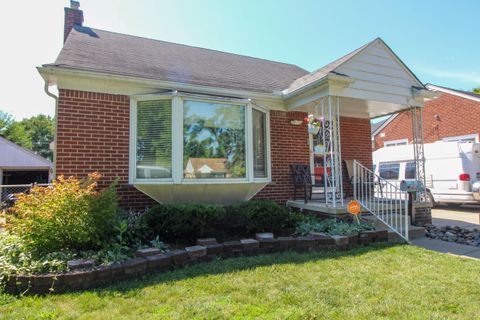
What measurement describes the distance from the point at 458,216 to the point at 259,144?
7.19 meters

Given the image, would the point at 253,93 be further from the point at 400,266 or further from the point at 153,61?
the point at 400,266

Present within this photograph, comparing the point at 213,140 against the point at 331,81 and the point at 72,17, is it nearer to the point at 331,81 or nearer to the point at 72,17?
the point at 331,81

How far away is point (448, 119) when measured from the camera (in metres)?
15.0

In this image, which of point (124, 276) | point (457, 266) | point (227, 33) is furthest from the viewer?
point (227, 33)

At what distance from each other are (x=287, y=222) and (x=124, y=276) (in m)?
3.05

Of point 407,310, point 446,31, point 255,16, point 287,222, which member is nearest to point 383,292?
point 407,310

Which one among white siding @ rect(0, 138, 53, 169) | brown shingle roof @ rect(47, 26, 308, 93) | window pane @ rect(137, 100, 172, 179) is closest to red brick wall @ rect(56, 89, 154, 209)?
window pane @ rect(137, 100, 172, 179)

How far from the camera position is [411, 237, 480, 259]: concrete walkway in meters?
4.76

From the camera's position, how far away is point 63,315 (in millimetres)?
2723

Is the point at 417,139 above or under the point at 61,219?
above

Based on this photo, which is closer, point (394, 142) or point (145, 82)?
point (145, 82)

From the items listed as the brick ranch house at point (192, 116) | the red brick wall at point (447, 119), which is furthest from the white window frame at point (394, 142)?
the brick ranch house at point (192, 116)

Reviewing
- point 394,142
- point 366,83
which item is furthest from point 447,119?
point 366,83

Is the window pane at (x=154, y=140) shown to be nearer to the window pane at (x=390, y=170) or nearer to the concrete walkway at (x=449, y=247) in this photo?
the concrete walkway at (x=449, y=247)
